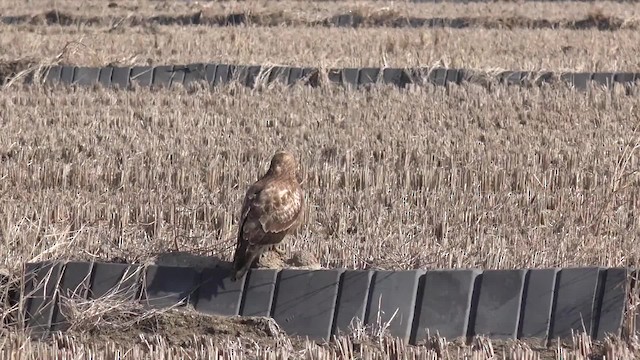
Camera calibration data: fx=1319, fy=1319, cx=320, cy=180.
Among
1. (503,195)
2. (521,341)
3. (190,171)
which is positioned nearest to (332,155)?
(190,171)

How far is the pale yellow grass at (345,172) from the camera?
7875 millimetres

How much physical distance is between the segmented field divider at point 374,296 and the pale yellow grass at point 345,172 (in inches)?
13.8

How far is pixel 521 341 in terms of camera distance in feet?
21.3

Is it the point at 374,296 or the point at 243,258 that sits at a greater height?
the point at 243,258

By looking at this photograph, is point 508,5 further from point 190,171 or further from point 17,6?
point 190,171

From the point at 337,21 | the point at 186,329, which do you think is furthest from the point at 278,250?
the point at 337,21

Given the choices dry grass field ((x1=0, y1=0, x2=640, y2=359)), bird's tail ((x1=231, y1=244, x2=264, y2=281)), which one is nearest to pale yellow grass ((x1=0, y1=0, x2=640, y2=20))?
dry grass field ((x1=0, y1=0, x2=640, y2=359))

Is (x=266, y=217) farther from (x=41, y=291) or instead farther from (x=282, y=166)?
(x=41, y=291)

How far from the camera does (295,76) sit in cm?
1567

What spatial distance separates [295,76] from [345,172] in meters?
5.08

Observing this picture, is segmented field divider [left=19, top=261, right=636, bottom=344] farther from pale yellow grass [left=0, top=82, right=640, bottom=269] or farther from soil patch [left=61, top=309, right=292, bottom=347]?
pale yellow grass [left=0, top=82, right=640, bottom=269]

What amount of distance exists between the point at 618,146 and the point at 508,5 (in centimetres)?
1642

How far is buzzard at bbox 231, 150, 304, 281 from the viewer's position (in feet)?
22.6

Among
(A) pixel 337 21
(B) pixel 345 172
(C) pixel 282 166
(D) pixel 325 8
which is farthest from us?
(D) pixel 325 8
